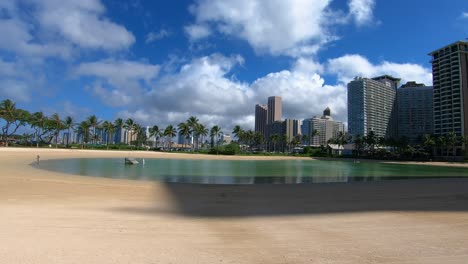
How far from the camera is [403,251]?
5.55 m

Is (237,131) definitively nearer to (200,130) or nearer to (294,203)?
(200,130)

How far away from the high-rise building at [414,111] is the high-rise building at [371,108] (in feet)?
14.7

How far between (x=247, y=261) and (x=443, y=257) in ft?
11.1

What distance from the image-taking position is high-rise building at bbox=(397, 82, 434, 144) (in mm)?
140250

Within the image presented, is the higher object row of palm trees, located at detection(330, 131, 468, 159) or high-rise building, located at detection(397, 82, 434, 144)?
high-rise building, located at detection(397, 82, 434, 144)

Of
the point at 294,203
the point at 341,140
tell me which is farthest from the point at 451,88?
the point at 294,203

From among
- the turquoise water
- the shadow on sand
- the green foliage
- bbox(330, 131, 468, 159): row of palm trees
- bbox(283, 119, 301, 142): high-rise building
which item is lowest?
the turquoise water

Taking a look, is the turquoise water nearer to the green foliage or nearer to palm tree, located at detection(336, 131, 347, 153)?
the green foliage

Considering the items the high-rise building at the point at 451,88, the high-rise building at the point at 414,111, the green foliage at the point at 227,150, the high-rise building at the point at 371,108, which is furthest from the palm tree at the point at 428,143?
the green foliage at the point at 227,150

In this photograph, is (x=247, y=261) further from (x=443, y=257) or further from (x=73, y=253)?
(x=443, y=257)

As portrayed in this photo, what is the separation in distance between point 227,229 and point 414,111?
164 meters

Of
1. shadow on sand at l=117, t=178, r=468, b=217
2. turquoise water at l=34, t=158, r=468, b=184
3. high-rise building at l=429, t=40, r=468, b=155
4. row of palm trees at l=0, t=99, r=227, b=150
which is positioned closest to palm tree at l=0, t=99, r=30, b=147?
row of palm trees at l=0, t=99, r=227, b=150

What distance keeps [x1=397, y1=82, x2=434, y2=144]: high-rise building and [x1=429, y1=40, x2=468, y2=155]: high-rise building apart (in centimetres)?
2670

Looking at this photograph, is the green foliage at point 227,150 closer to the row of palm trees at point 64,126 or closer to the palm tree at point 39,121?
the row of palm trees at point 64,126
